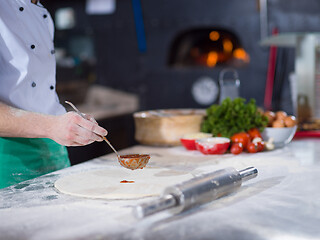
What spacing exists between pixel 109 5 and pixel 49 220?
452 centimetres

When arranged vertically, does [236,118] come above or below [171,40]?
below

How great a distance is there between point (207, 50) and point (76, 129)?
3813mm

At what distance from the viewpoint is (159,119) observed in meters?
1.95

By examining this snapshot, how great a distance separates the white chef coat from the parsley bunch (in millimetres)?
728

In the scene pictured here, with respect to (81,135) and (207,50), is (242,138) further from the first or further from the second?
(207,50)

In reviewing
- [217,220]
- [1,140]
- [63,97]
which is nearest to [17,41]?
[1,140]

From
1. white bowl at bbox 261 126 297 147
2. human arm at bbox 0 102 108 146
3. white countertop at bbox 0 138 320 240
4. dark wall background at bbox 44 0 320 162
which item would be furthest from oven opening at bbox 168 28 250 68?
human arm at bbox 0 102 108 146

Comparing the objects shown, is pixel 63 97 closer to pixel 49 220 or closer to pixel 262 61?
pixel 262 61

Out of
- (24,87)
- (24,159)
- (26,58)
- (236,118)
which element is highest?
(26,58)

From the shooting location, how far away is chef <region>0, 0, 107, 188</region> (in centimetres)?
156

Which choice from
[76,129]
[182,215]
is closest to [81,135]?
[76,129]

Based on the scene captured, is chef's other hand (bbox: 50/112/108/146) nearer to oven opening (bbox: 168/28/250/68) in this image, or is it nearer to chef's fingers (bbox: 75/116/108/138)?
chef's fingers (bbox: 75/116/108/138)

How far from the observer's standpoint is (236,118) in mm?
1892

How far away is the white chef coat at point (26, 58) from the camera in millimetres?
1578
